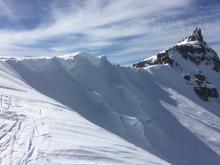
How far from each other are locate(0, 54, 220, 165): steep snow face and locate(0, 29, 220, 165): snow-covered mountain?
0.06 metres

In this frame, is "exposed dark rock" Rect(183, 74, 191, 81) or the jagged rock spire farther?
the jagged rock spire

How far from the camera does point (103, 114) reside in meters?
37.9

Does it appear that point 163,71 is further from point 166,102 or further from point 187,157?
point 187,157

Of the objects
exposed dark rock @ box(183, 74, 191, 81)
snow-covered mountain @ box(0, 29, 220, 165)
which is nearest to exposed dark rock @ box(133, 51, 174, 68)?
snow-covered mountain @ box(0, 29, 220, 165)

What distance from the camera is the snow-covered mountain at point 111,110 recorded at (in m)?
17.5

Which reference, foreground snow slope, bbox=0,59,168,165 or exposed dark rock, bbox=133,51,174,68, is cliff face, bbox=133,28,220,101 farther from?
foreground snow slope, bbox=0,59,168,165

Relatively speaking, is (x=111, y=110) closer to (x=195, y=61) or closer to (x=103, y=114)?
(x=103, y=114)

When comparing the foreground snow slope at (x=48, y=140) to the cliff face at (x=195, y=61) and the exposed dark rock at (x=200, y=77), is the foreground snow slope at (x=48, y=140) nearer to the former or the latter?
the cliff face at (x=195, y=61)

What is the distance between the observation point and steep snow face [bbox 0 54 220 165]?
1736cm

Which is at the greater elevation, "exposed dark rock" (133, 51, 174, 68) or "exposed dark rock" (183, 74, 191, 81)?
"exposed dark rock" (133, 51, 174, 68)

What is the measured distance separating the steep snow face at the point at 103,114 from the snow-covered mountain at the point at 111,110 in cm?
6

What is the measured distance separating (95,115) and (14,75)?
837cm

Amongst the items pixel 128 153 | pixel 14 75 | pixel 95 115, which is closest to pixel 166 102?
pixel 95 115

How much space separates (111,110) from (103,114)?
5.02ft
